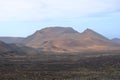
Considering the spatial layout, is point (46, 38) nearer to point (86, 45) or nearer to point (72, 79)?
point (86, 45)

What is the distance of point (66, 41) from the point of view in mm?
156750

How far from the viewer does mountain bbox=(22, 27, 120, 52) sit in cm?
14912

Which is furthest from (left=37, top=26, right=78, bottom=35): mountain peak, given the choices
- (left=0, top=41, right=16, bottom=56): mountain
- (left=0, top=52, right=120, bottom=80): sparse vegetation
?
(left=0, top=52, right=120, bottom=80): sparse vegetation

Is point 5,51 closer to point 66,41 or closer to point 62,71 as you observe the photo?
point 66,41

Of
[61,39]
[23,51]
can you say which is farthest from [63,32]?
[23,51]

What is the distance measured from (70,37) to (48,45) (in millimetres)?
17999

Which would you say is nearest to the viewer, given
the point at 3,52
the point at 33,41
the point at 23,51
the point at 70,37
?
the point at 3,52

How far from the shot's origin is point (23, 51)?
4688 inches

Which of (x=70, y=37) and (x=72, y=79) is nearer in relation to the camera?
(x=72, y=79)

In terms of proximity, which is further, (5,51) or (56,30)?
(56,30)

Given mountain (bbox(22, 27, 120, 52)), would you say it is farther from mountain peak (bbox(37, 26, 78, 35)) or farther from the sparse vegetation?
the sparse vegetation

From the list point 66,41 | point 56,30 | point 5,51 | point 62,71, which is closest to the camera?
point 62,71

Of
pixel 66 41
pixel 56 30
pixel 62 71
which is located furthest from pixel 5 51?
pixel 56 30

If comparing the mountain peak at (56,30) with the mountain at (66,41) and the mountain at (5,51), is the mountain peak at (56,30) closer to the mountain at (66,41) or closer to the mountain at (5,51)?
the mountain at (66,41)
